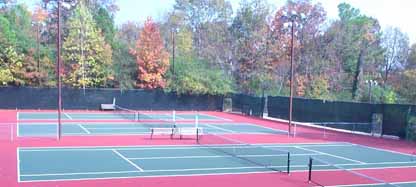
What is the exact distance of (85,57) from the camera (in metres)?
51.3

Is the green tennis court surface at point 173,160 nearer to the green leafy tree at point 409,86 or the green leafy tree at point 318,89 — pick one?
the green leafy tree at point 409,86

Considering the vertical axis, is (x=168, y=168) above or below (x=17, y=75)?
below

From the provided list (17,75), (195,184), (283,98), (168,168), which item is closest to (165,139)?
(168,168)

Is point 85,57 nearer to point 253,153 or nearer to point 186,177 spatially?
point 253,153

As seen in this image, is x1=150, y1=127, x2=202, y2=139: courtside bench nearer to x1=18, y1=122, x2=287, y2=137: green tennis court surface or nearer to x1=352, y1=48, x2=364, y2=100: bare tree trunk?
x1=18, y1=122, x2=287, y2=137: green tennis court surface

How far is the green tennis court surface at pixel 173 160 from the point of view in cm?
1569

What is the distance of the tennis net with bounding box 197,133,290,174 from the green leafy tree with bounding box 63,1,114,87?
27.5 m

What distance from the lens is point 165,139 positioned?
82.7 ft

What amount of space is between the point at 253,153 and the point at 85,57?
34.4 metres

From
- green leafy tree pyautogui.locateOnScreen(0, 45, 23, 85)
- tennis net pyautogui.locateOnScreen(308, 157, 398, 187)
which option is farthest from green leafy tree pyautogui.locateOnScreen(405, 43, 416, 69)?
tennis net pyautogui.locateOnScreen(308, 157, 398, 187)

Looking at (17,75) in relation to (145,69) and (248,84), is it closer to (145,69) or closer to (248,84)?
(145,69)

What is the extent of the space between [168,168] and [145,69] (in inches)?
1473

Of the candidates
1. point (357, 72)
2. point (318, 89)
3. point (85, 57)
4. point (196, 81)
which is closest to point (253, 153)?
point (196, 81)

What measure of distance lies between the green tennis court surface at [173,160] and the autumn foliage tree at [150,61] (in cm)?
2990
